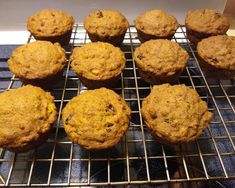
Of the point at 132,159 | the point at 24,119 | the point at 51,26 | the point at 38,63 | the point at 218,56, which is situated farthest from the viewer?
the point at 51,26

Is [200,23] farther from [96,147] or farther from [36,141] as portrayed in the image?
[36,141]

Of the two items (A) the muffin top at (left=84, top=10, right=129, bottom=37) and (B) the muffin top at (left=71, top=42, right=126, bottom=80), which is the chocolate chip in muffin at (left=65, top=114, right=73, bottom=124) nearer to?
(B) the muffin top at (left=71, top=42, right=126, bottom=80)

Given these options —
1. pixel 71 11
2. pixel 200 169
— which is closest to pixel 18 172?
pixel 200 169

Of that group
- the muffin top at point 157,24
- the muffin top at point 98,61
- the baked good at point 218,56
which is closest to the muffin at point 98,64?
the muffin top at point 98,61

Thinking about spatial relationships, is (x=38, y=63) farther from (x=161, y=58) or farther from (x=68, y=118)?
(x=161, y=58)

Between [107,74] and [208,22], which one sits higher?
[208,22]

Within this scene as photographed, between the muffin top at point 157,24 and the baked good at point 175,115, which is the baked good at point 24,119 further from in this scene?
the muffin top at point 157,24

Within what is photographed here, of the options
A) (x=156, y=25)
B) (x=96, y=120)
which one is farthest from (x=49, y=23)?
(x=96, y=120)
